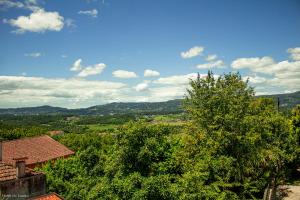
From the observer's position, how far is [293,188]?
34.4 metres

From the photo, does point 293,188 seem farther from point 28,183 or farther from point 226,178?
point 28,183

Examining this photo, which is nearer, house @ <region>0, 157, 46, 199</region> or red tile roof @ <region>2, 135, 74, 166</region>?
house @ <region>0, 157, 46, 199</region>

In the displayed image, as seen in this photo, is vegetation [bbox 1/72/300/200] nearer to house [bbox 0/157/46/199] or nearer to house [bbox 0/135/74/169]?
house [bbox 0/157/46/199]

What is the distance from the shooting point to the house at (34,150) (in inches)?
1748

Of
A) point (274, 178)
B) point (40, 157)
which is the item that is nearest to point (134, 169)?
point (274, 178)

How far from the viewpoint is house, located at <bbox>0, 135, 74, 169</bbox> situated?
146 feet

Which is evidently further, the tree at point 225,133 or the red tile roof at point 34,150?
the red tile roof at point 34,150

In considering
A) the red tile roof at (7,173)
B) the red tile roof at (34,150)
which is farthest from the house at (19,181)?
the red tile roof at (34,150)

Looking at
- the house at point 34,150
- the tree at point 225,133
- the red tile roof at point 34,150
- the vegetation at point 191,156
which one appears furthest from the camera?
the red tile roof at point 34,150

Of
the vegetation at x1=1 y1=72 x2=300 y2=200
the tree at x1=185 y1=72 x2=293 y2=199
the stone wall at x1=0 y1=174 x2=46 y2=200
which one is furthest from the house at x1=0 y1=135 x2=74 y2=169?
the tree at x1=185 y1=72 x2=293 y2=199

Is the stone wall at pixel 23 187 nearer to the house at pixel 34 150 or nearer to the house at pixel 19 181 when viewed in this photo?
the house at pixel 19 181

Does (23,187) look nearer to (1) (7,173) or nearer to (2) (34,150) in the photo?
(1) (7,173)

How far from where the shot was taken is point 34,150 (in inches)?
1871

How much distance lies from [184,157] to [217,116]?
4153mm
